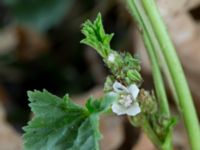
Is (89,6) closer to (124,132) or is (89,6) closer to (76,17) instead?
(76,17)

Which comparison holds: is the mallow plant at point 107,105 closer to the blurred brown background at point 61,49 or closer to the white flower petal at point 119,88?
the white flower petal at point 119,88

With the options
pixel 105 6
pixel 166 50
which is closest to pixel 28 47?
pixel 105 6

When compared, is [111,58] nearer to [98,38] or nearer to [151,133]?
[98,38]

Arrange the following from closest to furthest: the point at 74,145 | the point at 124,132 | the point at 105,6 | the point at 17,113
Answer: the point at 74,145, the point at 124,132, the point at 17,113, the point at 105,6

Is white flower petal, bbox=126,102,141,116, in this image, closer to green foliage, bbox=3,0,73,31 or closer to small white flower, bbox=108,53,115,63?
small white flower, bbox=108,53,115,63

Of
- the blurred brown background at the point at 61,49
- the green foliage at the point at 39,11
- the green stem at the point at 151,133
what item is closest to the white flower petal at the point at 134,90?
the green stem at the point at 151,133

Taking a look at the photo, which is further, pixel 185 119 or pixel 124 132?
pixel 124 132
